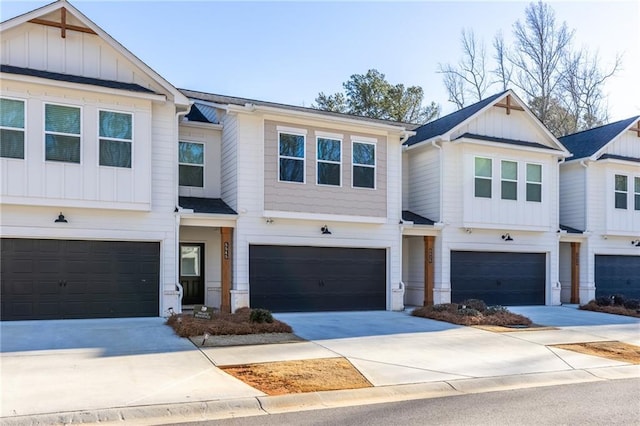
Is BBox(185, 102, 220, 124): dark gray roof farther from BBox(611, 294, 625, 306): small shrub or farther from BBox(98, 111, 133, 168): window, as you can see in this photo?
BBox(611, 294, 625, 306): small shrub

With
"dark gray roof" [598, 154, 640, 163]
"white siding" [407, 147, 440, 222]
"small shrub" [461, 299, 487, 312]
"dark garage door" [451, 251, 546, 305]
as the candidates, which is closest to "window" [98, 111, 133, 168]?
"white siding" [407, 147, 440, 222]

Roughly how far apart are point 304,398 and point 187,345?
3962mm

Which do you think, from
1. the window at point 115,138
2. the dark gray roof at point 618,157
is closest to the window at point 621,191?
the dark gray roof at point 618,157

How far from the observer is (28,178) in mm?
12586

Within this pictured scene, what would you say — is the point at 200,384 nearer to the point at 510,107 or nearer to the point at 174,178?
the point at 174,178

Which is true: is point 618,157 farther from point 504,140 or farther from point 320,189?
point 320,189

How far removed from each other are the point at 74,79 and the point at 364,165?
828 centimetres

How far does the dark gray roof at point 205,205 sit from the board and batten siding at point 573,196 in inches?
543

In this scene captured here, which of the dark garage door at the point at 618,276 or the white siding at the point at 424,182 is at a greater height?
the white siding at the point at 424,182

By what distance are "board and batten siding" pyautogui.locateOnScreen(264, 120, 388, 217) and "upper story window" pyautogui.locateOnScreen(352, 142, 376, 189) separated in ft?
0.45

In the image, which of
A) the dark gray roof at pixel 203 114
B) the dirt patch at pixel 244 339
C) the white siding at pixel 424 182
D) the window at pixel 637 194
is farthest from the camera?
the window at pixel 637 194

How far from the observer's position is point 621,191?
21484 mm

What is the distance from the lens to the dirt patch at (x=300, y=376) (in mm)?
7715

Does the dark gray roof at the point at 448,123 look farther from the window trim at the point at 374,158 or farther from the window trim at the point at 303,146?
the window trim at the point at 303,146
